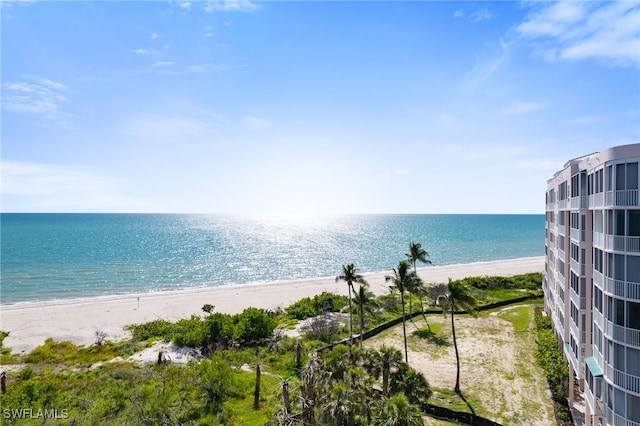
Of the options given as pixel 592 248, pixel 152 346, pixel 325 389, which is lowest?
pixel 152 346

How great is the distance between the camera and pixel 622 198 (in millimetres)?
17219

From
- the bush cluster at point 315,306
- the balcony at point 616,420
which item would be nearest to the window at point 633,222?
the balcony at point 616,420

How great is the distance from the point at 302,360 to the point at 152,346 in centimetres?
1690

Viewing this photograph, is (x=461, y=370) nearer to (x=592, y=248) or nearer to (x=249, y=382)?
(x=592, y=248)

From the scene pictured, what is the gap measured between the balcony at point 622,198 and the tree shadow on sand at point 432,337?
23.4 m

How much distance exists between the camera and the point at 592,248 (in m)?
21.0

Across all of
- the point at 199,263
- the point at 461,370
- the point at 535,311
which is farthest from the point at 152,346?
the point at 199,263

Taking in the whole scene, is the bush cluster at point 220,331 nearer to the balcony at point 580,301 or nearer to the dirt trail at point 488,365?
A: the dirt trail at point 488,365

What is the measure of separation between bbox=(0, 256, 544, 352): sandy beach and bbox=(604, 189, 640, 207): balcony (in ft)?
151

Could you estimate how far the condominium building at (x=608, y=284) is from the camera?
1692 centimetres

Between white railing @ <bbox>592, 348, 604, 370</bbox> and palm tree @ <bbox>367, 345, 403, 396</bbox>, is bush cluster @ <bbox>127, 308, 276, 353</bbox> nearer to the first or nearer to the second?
palm tree @ <bbox>367, 345, 403, 396</bbox>

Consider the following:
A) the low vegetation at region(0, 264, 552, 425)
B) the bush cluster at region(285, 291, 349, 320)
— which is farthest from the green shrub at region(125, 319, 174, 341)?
the bush cluster at region(285, 291, 349, 320)

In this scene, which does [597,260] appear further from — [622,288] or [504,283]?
[504,283]

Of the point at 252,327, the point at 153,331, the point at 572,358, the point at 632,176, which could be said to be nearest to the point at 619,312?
the point at 632,176
